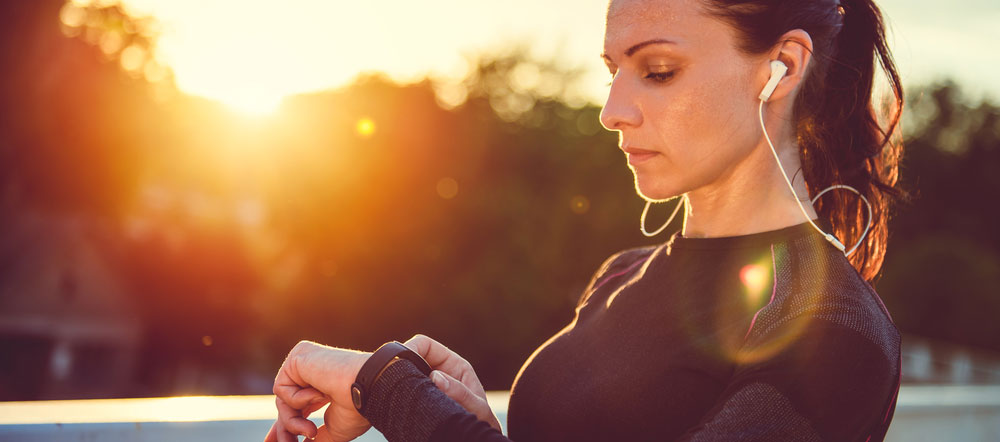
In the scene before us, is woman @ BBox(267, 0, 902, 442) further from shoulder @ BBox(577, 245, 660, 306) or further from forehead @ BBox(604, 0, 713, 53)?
shoulder @ BBox(577, 245, 660, 306)

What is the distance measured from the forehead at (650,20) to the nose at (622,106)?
7cm

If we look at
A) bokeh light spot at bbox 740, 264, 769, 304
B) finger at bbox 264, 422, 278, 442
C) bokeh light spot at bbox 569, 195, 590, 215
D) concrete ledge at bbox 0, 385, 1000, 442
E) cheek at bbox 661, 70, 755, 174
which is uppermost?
cheek at bbox 661, 70, 755, 174

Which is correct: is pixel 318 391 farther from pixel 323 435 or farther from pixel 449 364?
pixel 449 364

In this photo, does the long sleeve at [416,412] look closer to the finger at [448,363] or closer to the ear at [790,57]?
the finger at [448,363]

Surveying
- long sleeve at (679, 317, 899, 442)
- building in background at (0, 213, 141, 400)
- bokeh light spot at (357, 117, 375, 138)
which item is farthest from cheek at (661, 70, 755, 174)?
building in background at (0, 213, 141, 400)

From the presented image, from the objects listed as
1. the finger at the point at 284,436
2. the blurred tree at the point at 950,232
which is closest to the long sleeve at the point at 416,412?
the finger at the point at 284,436

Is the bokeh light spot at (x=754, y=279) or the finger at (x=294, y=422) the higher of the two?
the bokeh light spot at (x=754, y=279)

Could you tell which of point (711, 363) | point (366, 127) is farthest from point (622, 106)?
point (366, 127)

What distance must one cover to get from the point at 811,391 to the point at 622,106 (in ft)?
Result: 2.08

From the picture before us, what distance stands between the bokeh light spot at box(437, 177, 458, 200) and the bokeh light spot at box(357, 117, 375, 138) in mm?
2592

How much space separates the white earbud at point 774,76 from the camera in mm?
1455

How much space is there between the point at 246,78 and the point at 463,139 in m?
6.76

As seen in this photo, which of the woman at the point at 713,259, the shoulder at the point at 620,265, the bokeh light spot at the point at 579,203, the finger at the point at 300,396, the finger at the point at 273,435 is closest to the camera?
the woman at the point at 713,259

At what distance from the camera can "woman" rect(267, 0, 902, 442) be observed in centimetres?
129
